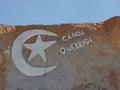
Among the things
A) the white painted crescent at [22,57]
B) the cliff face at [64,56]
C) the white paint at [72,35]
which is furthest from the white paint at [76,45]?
the white painted crescent at [22,57]

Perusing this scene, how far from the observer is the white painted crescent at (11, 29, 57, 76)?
9.64m

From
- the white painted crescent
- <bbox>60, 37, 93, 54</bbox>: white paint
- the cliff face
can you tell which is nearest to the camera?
the cliff face

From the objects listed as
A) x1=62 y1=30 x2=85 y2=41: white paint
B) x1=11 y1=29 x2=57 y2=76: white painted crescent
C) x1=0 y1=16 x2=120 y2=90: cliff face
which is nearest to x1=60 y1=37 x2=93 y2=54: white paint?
x1=0 y1=16 x2=120 y2=90: cliff face

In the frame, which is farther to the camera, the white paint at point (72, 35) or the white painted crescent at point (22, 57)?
the white paint at point (72, 35)

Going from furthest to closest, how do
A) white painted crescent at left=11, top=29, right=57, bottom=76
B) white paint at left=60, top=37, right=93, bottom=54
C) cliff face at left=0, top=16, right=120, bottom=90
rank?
1. white paint at left=60, top=37, right=93, bottom=54
2. white painted crescent at left=11, top=29, right=57, bottom=76
3. cliff face at left=0, top=16, right=120, bottom=90

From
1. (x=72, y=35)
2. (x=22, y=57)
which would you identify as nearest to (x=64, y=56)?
(x=72, y=35)

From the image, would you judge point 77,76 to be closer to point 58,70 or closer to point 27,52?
point 58,70

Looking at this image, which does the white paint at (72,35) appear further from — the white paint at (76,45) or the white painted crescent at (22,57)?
the white painted crescent at (22,57)

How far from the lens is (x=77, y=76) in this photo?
9578mm

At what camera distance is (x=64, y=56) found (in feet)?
32.1

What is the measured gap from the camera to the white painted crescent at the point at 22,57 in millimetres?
9641

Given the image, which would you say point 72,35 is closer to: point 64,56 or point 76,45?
point 76,45

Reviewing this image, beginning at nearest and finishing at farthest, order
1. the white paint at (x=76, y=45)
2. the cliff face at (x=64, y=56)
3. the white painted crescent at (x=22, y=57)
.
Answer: the cliff face at (x=64, y=56) < the white painted crescent at (x=22, y=57) < the white paint at (x=76, y=45)

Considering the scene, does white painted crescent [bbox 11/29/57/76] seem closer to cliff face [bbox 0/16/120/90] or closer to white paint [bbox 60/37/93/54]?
cliff face [bbox 0/16/120/90]
